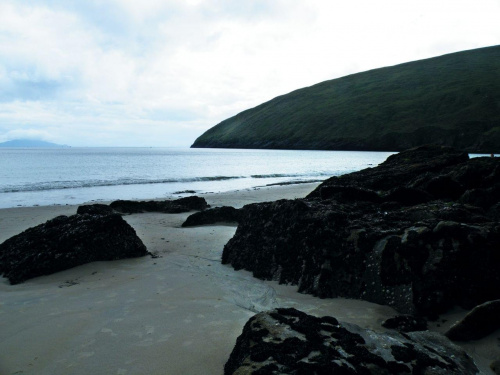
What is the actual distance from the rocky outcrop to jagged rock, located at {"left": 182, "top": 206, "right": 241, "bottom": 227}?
12.6 ft

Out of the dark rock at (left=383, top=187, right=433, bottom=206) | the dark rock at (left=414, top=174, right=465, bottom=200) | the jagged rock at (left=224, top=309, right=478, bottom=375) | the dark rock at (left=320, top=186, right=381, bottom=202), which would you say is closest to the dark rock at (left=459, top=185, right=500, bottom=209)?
the dark rock at (left=414, top=174, right=465, bottom=200)

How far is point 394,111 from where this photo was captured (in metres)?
119

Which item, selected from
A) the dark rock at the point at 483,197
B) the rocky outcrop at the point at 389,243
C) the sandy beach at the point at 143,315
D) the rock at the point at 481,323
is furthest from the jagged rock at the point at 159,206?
the rock at the point at 481,323

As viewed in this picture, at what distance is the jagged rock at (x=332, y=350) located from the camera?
271 cm

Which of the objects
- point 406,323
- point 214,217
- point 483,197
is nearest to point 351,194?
point 483,197

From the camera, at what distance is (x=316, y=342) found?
2998 mm

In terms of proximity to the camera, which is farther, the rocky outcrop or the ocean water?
the ocean water

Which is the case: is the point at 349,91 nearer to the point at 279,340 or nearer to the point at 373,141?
the point at 373,141

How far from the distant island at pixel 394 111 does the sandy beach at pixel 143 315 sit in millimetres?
96780

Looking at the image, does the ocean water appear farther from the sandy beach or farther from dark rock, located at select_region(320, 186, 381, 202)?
dark rock, located at select_region(320, 186, 381, 202)

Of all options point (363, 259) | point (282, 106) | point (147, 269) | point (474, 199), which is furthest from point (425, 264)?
point (282, 106)

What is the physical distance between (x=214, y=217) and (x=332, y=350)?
8.51m

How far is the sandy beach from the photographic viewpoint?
11.1 feet

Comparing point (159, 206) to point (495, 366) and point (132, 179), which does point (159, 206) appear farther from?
point (132, 179)
